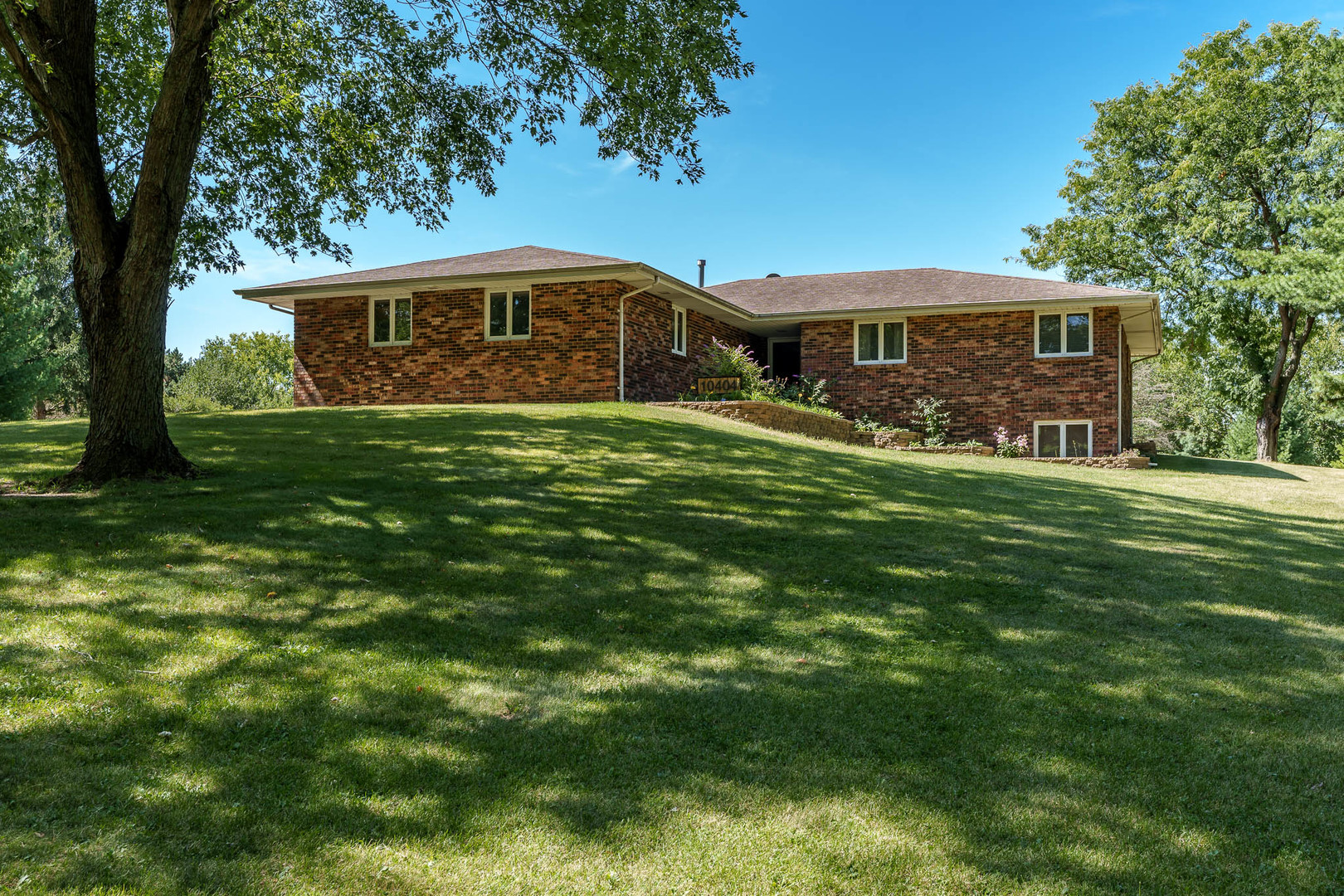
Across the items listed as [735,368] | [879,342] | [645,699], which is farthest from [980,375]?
[645,699]

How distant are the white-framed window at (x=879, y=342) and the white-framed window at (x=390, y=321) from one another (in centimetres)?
1129

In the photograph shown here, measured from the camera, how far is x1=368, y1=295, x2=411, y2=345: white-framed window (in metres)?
20.0

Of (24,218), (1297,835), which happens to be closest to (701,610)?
(1297,835)

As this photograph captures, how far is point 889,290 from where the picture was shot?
23.1 meters

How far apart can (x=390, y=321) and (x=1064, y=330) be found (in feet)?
53.6

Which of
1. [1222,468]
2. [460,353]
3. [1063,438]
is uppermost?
[460,353]

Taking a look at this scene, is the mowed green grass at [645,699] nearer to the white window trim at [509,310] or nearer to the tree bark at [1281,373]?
the white window trim at [509,310]

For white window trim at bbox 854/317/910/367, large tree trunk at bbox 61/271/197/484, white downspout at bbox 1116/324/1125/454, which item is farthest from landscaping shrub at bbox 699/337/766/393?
large tree trunk at bbox 61/271/197/484

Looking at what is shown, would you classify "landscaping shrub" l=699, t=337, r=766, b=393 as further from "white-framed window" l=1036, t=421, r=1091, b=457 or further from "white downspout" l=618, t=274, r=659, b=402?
"white-framed window" l=1036, t=421, r=1091, b=457

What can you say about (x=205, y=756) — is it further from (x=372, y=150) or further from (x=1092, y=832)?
(x=372, y=150)

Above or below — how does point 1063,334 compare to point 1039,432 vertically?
above

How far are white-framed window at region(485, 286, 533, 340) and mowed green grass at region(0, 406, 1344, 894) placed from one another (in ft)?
35.1

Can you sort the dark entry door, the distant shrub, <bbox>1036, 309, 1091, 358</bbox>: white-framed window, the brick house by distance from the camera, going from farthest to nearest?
1. the distant shrub
2. the dark entry door
3. <bbox>1036, 309, 1091, 358</bbox>: white-framed window
4. the brick house

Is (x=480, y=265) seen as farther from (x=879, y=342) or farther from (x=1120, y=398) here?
(x=1120, y=398)
